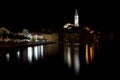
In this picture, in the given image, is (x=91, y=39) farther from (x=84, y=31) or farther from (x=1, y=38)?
(x=1, y=38)

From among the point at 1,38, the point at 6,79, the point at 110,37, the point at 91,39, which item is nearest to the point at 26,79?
the point at 6,79

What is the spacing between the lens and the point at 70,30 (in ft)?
377

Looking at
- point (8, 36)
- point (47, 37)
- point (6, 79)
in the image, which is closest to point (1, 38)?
point (8, 36)

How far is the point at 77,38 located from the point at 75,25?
12.6 metres

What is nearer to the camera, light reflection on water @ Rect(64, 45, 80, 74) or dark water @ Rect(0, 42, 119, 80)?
dark water @ Rect(0, 42, 119, 80)

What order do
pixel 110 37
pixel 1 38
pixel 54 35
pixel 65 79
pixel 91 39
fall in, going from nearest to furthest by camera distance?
pixel 65 79 → pixel 1 38 → pixel 91 39 → pixel 54 35 → pixel 110 37

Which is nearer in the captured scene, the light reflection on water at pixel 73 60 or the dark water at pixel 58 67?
the dark water at pixel 58 67

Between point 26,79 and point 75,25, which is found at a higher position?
point 75,25

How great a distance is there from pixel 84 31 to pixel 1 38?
4952cm

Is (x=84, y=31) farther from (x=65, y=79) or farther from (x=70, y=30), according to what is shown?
(x=65, y=79)

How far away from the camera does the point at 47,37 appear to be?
11062 centimetres

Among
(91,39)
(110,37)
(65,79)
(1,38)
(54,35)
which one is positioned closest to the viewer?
(65,79)

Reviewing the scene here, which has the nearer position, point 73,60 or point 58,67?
point 58,67

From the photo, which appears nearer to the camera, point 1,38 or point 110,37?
point 1,38
